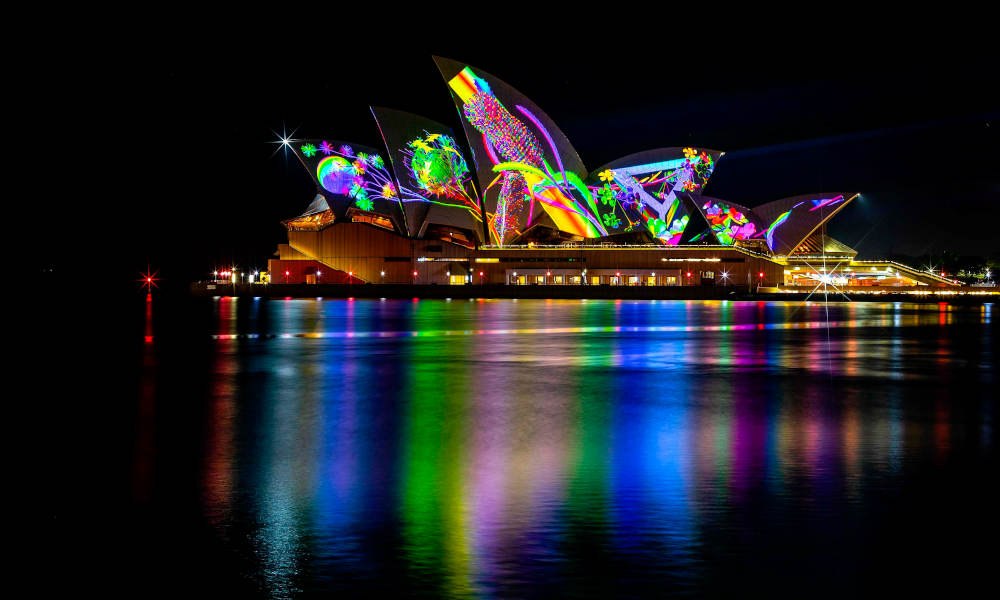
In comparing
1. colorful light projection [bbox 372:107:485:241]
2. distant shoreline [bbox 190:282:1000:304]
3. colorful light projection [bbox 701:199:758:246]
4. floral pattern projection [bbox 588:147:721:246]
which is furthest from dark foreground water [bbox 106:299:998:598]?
colorful light projection [bbox 701:199:758:246]

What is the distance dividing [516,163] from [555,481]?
61105mm

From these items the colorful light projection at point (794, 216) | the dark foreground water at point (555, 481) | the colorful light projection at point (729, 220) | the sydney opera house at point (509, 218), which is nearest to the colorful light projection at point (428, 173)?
the sydney opera house at point (509, 218)

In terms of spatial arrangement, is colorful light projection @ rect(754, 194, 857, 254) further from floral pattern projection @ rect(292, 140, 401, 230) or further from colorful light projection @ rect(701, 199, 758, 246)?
floral pattern projection @ rect(292, 140, 401, 230)

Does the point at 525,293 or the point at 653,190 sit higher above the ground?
the point at 653,190

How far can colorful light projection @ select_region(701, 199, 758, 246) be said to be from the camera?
8175cm

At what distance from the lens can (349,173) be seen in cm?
7044

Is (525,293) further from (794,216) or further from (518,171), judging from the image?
(794,216)

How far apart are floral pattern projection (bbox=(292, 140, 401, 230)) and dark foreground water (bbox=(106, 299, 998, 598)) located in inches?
2188

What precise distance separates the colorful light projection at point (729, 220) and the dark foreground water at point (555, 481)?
221ft

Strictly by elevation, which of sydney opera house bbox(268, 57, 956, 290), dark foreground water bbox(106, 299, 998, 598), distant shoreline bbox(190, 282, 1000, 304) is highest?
sydney opera house bbox(268, 57, 956, 290)

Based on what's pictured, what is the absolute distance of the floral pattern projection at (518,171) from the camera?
62844 millimetres

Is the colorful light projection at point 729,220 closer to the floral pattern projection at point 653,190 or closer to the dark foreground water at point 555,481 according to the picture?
the floral pattern projection at point 653,190

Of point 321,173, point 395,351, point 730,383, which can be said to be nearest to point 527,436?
point 730,383

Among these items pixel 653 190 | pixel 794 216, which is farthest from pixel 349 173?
pixel 794 216
